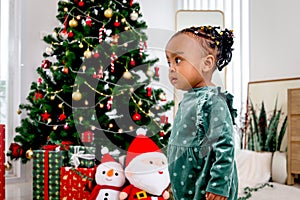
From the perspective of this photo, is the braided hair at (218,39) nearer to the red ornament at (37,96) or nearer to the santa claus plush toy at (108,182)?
the santa claus plush toy at (108,182)

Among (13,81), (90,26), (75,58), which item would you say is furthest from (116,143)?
(13,81)

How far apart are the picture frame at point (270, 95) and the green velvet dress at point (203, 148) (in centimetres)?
256

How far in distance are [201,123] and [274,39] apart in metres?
2.98

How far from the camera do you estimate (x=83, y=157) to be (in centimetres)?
262

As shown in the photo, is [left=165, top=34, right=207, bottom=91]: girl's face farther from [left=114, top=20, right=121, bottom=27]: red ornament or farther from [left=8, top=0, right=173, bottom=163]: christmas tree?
[left=114, top=20, right=121, bottom=27]: red ornament

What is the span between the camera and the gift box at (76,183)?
2.55 m

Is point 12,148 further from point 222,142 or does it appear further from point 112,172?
point 222,142

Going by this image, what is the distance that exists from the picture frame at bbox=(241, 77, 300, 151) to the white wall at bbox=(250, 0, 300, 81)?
10 cm

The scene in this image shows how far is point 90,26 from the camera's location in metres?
2.80

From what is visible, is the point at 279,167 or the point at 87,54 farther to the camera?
the point at 279,167

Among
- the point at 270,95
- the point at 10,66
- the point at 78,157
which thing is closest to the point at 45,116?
the point at 78,157

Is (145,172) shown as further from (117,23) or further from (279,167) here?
(279,167)

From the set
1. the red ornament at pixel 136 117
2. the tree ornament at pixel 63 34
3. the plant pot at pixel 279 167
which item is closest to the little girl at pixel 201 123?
the red ornament at pixel 136 117

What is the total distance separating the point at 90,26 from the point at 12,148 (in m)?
1.01
